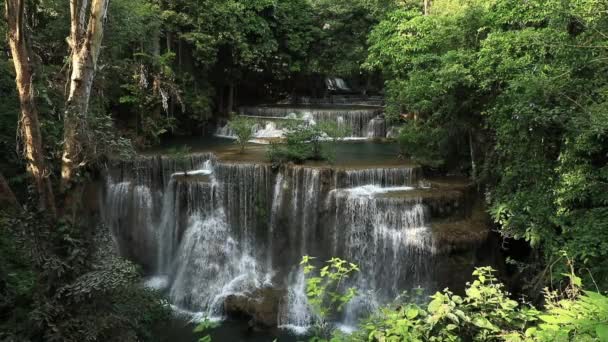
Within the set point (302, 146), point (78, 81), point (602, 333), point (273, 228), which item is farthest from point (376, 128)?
point (602, 333)

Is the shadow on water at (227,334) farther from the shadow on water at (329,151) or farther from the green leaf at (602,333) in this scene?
the green leaf at (602,333)

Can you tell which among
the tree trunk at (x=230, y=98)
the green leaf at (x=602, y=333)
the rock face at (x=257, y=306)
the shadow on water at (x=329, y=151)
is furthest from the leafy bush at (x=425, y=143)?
the tree trunk at (x=230, y=98)

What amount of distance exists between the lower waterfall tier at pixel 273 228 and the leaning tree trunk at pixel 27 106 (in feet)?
19.4

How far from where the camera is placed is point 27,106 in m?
4.69

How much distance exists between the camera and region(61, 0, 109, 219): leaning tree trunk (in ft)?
16.3

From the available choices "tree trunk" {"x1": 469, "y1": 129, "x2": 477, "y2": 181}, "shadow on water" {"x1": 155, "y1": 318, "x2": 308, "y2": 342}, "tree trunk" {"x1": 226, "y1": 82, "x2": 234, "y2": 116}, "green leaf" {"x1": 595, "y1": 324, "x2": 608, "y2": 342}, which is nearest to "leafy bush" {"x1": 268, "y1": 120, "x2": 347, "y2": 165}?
"tree trunk" {"x1": 469, "y1": 129, "x2": 477, "y2": 181}

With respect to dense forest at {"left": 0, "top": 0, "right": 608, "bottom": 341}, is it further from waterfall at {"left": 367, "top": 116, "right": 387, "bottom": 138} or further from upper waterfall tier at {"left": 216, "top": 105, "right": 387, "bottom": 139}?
upper waterfall tier at {"left": 216, "top": 105, "right": 387, "bottom": 139}

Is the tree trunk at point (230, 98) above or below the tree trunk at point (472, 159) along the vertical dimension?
above

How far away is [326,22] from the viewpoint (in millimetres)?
21906

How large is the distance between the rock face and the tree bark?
5666 mm

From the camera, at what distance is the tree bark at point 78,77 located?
195 inches

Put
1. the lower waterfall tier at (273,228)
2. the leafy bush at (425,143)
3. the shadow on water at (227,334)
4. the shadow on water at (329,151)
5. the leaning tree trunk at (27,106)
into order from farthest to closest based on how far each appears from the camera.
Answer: the shadow on water at (329,151), the leafy bush at (425,143), the lower waterfall tier at (273,228), the shadow on water at (227,334), the leaning tree trunk at (27,106)

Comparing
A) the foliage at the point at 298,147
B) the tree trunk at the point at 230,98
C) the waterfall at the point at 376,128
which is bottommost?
the foliage at the point at 298,147

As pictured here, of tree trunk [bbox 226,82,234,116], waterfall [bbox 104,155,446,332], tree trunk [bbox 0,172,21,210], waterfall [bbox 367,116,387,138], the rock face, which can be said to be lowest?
the rock face
